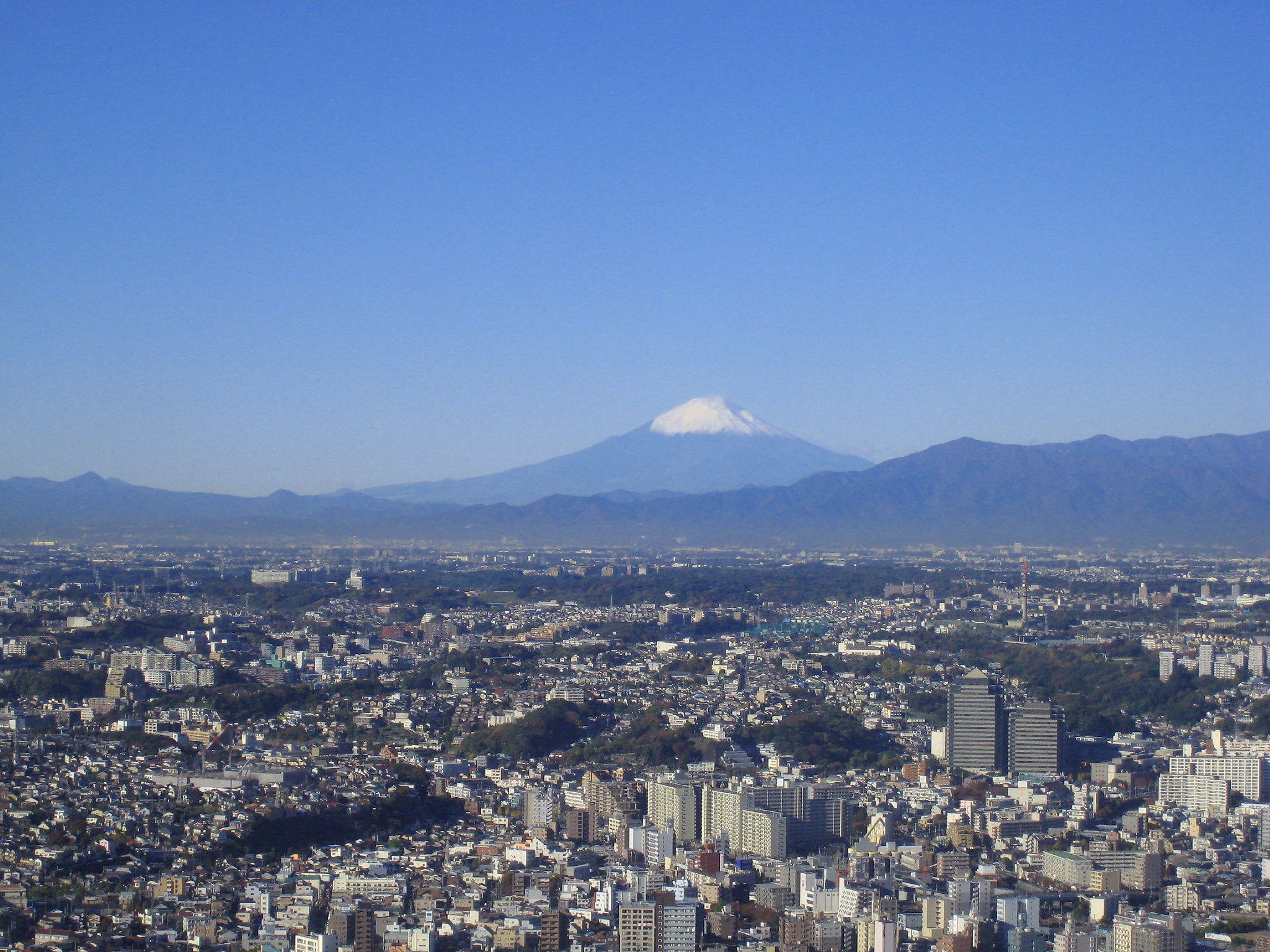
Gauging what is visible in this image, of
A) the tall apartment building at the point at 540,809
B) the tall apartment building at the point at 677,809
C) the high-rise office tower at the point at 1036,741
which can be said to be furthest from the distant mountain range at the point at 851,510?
the tall apartment building at the point at 677,809

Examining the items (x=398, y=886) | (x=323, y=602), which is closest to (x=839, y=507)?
(x=323, y=602)

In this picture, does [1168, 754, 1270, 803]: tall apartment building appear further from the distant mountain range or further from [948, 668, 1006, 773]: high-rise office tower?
the distant mountain range

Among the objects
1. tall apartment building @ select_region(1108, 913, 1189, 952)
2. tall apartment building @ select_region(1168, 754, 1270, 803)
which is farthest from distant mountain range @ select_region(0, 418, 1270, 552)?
tall apartment building @ select_region(1108, 913, 1189, 952)

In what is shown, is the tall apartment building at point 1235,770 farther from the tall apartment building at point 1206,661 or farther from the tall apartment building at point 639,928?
the tall apartment building at point 1206,661

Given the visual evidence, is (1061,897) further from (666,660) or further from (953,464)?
(953,464)

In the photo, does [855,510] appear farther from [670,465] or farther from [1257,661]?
[1257,661]

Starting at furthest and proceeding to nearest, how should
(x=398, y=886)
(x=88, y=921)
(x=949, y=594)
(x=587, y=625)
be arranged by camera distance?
(x=949, y=594), (x=587, y=625), (x=398, y=886), (x=88, y=921)

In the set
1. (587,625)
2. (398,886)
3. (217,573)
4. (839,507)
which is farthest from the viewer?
(839,507)
